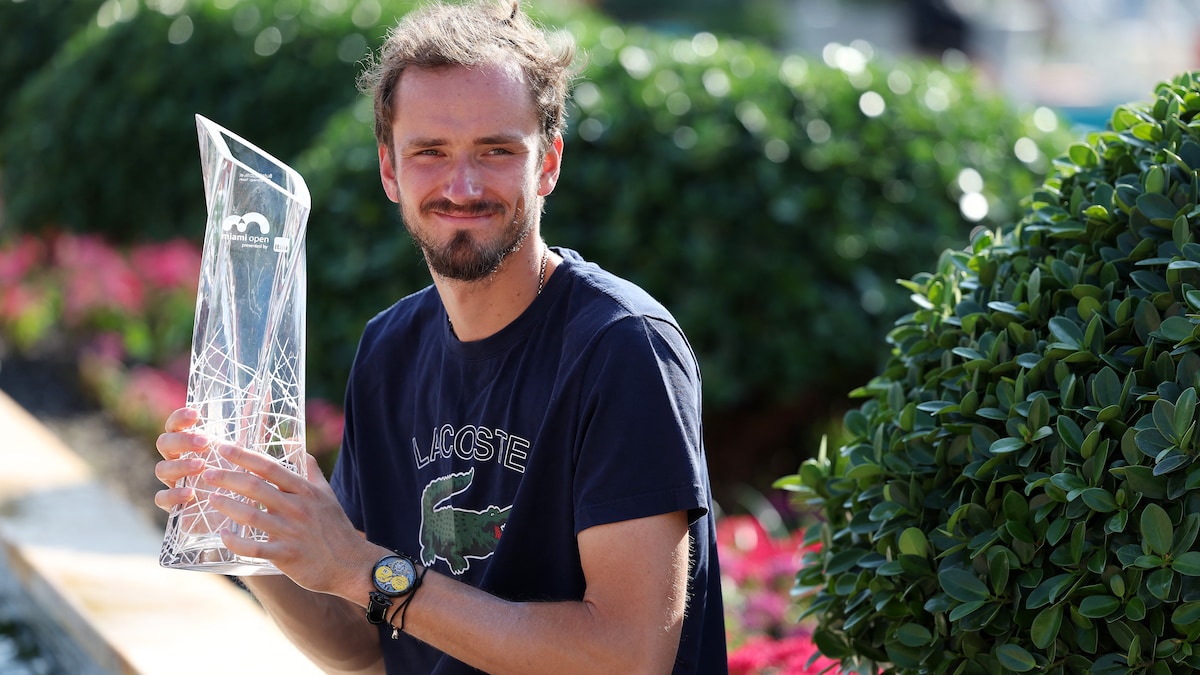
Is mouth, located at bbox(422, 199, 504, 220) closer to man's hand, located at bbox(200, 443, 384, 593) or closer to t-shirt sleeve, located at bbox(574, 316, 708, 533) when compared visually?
t-shirt sleeve, located at bbox(574, 316, 708, 533)

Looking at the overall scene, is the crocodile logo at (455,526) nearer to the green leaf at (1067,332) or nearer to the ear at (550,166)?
the ear at (550,166)

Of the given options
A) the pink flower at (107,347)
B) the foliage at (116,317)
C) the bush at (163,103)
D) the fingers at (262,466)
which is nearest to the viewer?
the fingers at (262,466)

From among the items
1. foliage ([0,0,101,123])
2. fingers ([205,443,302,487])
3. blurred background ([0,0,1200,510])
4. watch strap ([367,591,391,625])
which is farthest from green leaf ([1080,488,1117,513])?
foliage ([0,0,101,123])

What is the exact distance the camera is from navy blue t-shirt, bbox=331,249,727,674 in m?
1.83

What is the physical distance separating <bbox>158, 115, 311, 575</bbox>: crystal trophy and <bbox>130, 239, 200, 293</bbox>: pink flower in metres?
4.38

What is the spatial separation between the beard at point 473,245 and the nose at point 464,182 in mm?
16

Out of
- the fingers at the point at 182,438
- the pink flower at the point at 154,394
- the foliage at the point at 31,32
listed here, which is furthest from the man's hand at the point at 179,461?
the foliage at the point at 31,32

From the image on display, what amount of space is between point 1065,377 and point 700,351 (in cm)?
278

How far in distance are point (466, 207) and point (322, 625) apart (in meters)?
0.81

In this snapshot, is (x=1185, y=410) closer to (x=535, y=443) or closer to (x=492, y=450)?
(x=535, y=443)

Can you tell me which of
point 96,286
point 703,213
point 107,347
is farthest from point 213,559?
point 96,286

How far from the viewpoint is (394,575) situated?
5.95 ft

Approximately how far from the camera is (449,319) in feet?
7.23

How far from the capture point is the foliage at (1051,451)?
175 cm
